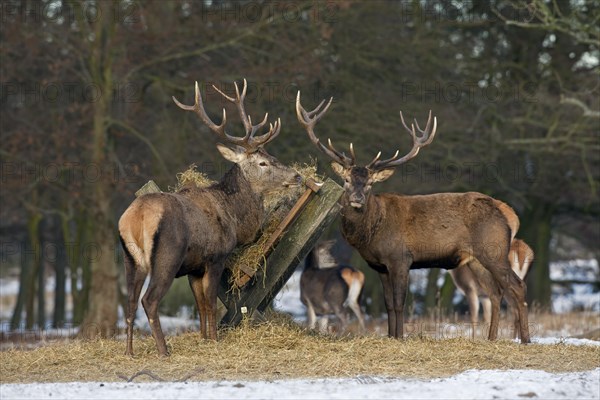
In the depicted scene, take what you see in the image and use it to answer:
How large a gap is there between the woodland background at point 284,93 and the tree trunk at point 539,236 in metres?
0.64

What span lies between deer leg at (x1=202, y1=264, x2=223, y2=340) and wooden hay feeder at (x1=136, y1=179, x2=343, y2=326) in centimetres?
49

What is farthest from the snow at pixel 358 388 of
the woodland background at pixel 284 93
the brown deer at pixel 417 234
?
the woodland background at pixel 284 93

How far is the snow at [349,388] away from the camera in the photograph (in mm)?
6852

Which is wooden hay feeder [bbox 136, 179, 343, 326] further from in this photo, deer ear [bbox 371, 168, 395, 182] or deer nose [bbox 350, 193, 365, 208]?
deer ear [bbox 371, 168, 395, 182]

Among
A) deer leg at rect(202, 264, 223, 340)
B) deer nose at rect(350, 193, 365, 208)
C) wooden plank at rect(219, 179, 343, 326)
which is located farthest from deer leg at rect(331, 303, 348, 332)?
deer leg at rect(202, 264, 223, 340)

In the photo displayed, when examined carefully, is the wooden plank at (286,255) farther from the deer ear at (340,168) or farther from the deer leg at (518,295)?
the deer leg at (518,295)

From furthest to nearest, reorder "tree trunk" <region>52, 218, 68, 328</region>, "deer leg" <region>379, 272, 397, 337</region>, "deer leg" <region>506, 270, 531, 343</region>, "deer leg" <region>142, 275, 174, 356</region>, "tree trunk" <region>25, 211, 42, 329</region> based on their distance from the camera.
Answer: "tree trunk" <region>52, 218, 68, 328</region> → "tree trunk" <region>25, 211, 42, 329</region> → "deer leg" <region>379, 272, 397, 337</region> → "deer leg" <region>506, 270, 531, 343</region> → "deer leg" <region>142, 275, 174, 356</region>

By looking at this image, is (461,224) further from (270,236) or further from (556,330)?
(556,330)

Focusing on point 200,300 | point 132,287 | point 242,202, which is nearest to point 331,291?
point 242,202

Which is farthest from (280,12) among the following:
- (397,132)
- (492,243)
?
(492,243)

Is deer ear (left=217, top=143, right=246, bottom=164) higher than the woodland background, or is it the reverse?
the woodland background

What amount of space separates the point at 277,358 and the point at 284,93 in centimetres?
961

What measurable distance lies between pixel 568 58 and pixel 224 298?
12697mm

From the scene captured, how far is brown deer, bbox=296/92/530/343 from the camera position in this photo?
11.1 m
